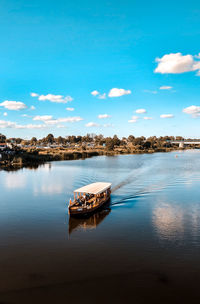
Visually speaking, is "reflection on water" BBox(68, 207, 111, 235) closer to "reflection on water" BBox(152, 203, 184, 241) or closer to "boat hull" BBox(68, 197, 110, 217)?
"boat hull" BBox(68, 197, 110, 217)

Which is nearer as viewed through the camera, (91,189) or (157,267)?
(157,267)

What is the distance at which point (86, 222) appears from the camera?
28.2m

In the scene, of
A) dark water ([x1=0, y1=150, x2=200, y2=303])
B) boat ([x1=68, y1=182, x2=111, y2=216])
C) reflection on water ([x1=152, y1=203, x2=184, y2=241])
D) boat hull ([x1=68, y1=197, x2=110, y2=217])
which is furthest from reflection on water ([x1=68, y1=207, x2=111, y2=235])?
reflection on water ([x1=152, y1=203, x2=184, y2=241])

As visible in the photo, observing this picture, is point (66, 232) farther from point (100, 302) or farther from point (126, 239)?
point (100, 302)

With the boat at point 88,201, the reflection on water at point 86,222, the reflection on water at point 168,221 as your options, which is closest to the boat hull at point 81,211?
the boat at point 88,201

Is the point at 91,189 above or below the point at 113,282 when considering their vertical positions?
above

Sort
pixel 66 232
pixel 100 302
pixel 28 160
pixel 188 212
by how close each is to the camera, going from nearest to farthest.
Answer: pixel 100 302 < pixel 66 232 < pixel 188 212 < pixel 28 160

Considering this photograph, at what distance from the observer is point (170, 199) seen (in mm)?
38844

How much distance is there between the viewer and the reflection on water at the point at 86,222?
26248 millimetres

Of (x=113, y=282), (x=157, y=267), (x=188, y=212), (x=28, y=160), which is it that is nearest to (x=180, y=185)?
(x=188, y=212)

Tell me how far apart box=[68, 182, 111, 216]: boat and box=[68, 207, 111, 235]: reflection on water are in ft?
2.91

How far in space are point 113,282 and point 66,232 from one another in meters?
9.86

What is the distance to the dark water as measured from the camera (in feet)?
50.6

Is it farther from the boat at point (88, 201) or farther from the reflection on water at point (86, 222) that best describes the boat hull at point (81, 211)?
the reflection on water at point (86, 222)
